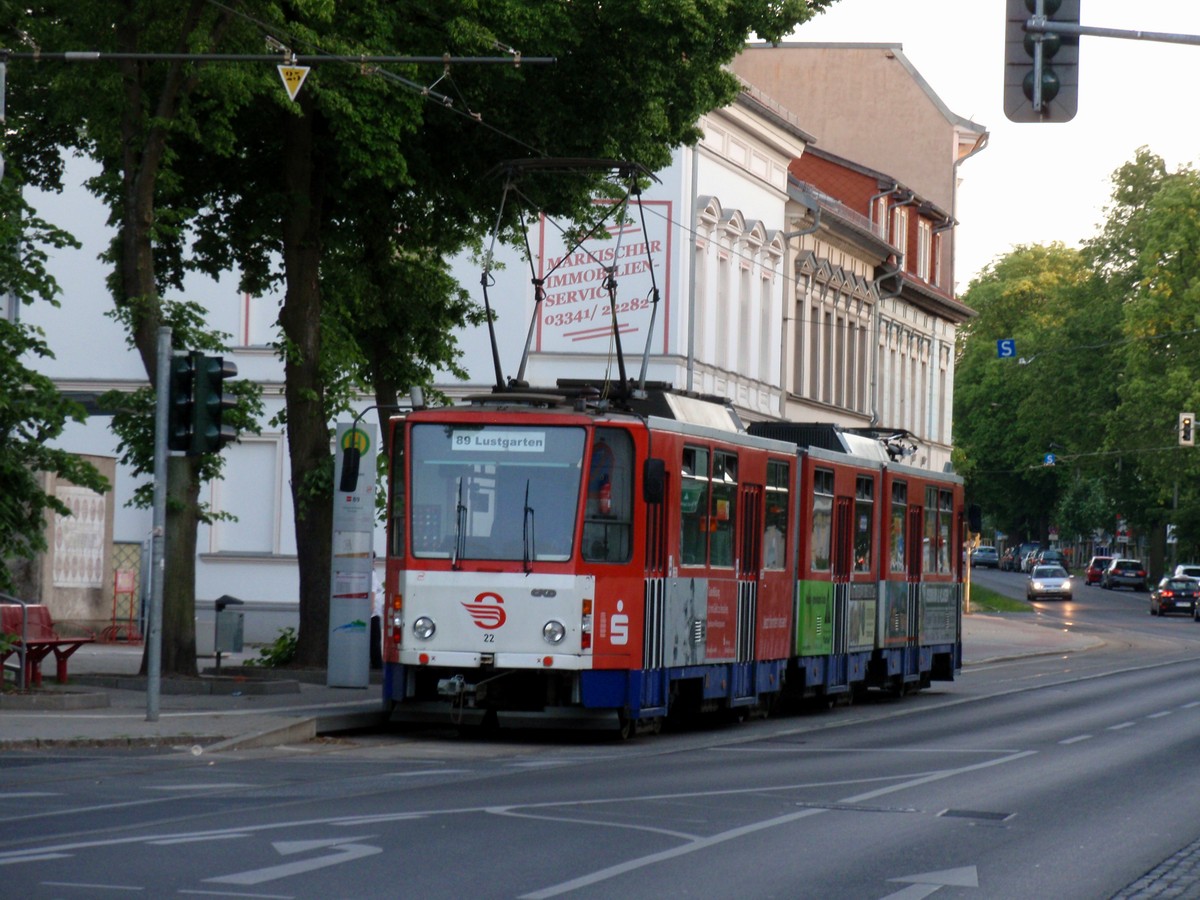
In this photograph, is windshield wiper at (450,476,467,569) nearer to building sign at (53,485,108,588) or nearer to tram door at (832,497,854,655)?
tram door at (832,497,854,655)

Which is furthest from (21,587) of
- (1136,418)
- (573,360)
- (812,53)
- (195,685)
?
(1136,418)

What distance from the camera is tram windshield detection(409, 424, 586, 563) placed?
66.5 feet

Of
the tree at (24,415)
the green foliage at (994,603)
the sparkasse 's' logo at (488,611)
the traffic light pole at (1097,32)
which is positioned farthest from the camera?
the green foliage at (994,603)

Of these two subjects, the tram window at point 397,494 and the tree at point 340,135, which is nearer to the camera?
the tram window at point 397,494

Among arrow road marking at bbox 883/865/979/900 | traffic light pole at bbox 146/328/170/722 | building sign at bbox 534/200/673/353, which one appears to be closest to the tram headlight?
traffic light pole at bbox 146/328/170/722

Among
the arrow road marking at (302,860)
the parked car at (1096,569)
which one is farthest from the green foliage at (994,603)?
the arrow road marking at (302,860)

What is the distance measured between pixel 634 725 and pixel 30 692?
6008mm

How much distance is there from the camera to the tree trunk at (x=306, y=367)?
26281mm

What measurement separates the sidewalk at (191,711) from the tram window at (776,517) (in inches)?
179

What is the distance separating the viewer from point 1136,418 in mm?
86750

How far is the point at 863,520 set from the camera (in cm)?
2808

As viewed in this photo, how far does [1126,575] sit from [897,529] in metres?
79.4

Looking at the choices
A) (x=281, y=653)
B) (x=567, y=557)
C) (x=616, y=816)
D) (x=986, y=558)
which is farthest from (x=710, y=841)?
(x=986, y=558)

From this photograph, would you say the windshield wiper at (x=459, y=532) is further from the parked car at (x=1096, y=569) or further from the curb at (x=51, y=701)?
the parked car at (x=1096, y=569)
